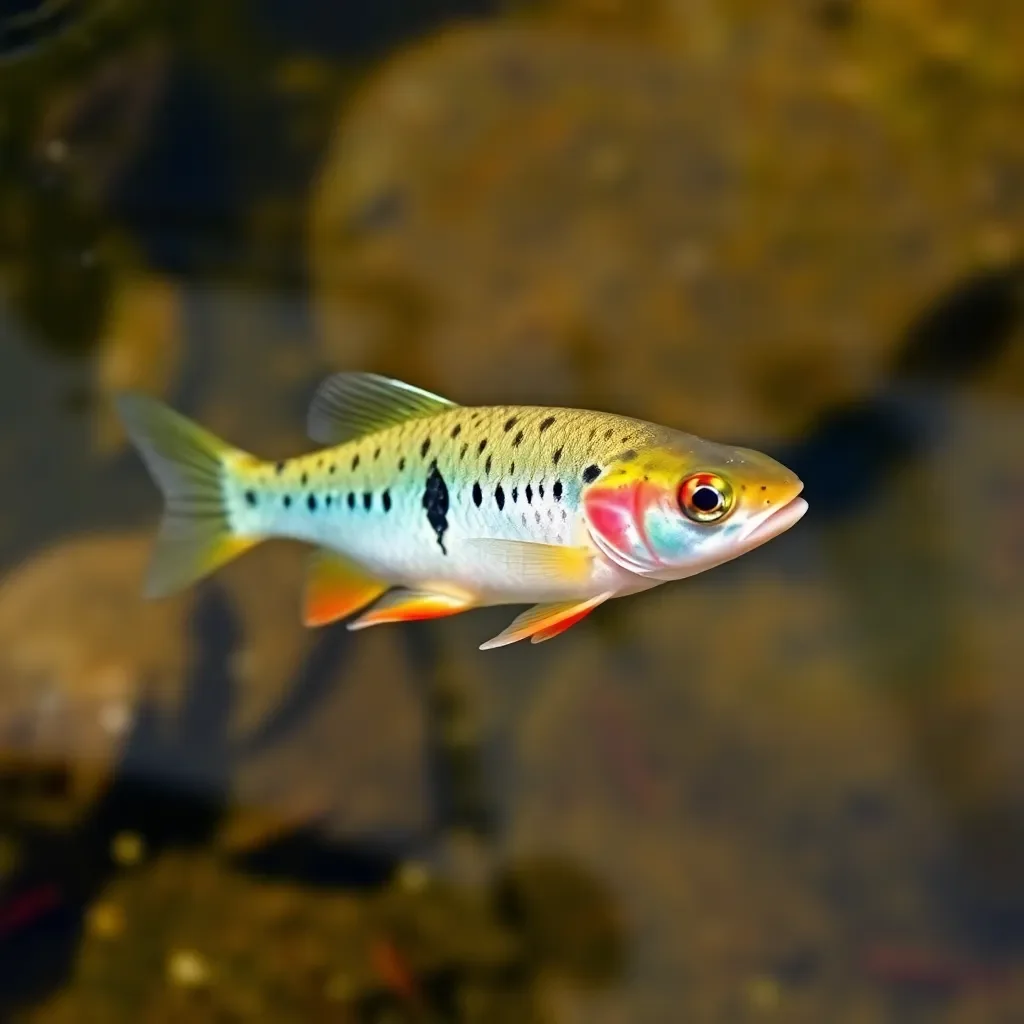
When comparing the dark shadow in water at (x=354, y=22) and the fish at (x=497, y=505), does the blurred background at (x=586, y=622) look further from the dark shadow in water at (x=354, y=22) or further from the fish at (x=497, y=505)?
the fish at (x=497, y=505)

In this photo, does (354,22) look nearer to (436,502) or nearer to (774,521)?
(436,502)

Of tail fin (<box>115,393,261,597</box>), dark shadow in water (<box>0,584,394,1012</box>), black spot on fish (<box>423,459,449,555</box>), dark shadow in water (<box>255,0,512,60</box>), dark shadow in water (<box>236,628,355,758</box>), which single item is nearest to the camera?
black spot on fish (<box>423,459,449,555</box>)

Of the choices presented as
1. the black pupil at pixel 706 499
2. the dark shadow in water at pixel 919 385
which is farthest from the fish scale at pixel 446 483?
the dark shadow in water at pixel 919 385

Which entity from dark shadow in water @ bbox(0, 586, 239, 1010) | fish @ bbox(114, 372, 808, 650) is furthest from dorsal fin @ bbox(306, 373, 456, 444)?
dark shadow in water @ bbox(0, 586, 239, 1010)

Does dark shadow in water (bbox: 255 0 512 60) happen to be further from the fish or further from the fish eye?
the fish eye

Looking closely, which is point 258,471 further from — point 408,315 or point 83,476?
point 83,476

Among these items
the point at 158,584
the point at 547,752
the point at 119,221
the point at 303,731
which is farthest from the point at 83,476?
the point at 158,584

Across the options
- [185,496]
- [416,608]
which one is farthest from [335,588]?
[185,496]

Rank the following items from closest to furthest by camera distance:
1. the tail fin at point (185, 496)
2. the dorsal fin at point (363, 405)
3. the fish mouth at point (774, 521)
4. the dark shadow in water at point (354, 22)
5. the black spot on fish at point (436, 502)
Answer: the fish mouth at point (774, 521) → the black spot on fish at point (436, 502) → the dorsal fin at point (363, 405) → the tail fin at point (185, 496) → the dark shadow in water at point (354, 22)
